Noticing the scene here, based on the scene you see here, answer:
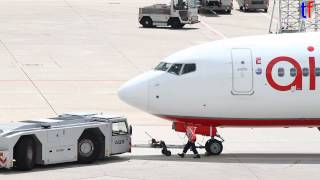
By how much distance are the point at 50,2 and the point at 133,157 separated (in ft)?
180

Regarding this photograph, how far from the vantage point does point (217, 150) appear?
39.0m

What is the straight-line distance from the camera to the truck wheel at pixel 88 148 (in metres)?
36.9

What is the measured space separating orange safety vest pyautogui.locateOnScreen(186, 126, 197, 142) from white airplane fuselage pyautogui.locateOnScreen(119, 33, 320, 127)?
0.40 m

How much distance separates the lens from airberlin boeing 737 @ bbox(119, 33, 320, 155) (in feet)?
125

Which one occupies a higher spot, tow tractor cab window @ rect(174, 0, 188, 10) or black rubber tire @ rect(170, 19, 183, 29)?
tow tractor cab window @ rect(174, 0, 188, 10)

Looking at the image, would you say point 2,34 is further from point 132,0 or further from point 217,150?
point 217,150

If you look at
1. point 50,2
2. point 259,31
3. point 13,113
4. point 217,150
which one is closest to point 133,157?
point 217,150

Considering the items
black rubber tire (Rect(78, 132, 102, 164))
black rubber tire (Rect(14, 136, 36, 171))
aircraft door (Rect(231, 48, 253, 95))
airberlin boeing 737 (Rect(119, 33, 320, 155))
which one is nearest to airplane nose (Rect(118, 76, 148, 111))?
airberlin boeing 737 (Rect(119, 33, 320, 155))

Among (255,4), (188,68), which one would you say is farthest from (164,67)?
(255,4)

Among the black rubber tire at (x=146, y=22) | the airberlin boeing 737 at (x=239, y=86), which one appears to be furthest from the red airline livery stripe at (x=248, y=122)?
the black rubber tire at (x=146, y=22)

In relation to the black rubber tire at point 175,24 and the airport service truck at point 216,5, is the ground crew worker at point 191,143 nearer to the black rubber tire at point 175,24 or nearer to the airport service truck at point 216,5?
the black rubber tire at point 175,24

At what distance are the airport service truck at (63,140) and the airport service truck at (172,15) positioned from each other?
1603 inches

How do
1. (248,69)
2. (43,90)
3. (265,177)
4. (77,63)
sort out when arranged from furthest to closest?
(77,63) → (43,90) → (248,69) → (265,177)

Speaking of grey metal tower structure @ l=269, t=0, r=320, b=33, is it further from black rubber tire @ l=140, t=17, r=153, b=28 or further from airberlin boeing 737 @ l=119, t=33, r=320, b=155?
airberlin boeing 737 @ l=119, t=33, r=320, b=155
